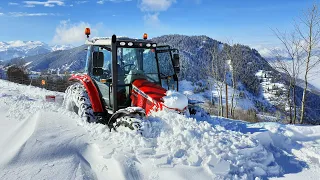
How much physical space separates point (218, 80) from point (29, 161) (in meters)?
20.0

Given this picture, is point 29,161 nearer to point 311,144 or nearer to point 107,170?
point 107,170

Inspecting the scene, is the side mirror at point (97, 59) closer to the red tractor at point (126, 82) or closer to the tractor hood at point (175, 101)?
the red tractor at point (126, 82)

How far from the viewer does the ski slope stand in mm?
3500

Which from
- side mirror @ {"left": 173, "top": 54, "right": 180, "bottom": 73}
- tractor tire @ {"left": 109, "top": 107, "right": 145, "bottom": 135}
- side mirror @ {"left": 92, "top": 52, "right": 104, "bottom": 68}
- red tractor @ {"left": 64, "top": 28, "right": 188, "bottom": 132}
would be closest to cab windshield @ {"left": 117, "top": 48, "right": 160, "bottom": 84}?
red tractor @ {"left": 64, "top": 28, "right": 188, "bottom": 132}

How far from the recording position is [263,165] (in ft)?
12.8

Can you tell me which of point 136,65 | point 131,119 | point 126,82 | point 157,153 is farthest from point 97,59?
point 157,153

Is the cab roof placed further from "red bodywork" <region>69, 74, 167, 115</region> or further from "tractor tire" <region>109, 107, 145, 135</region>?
"tractor tire" <region>109, 107, 145, 135</region>

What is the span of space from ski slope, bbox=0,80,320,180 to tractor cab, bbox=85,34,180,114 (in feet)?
2.97

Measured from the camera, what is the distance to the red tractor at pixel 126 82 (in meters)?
5.04

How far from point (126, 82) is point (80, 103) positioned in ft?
4.16

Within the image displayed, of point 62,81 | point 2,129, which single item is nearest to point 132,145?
point 2,129

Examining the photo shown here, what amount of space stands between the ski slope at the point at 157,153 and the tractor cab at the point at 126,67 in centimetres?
91

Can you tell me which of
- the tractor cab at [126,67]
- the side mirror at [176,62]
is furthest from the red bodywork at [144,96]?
the side mirror at [176,62]

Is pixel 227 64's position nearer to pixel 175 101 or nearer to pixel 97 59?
pixel 175 101
